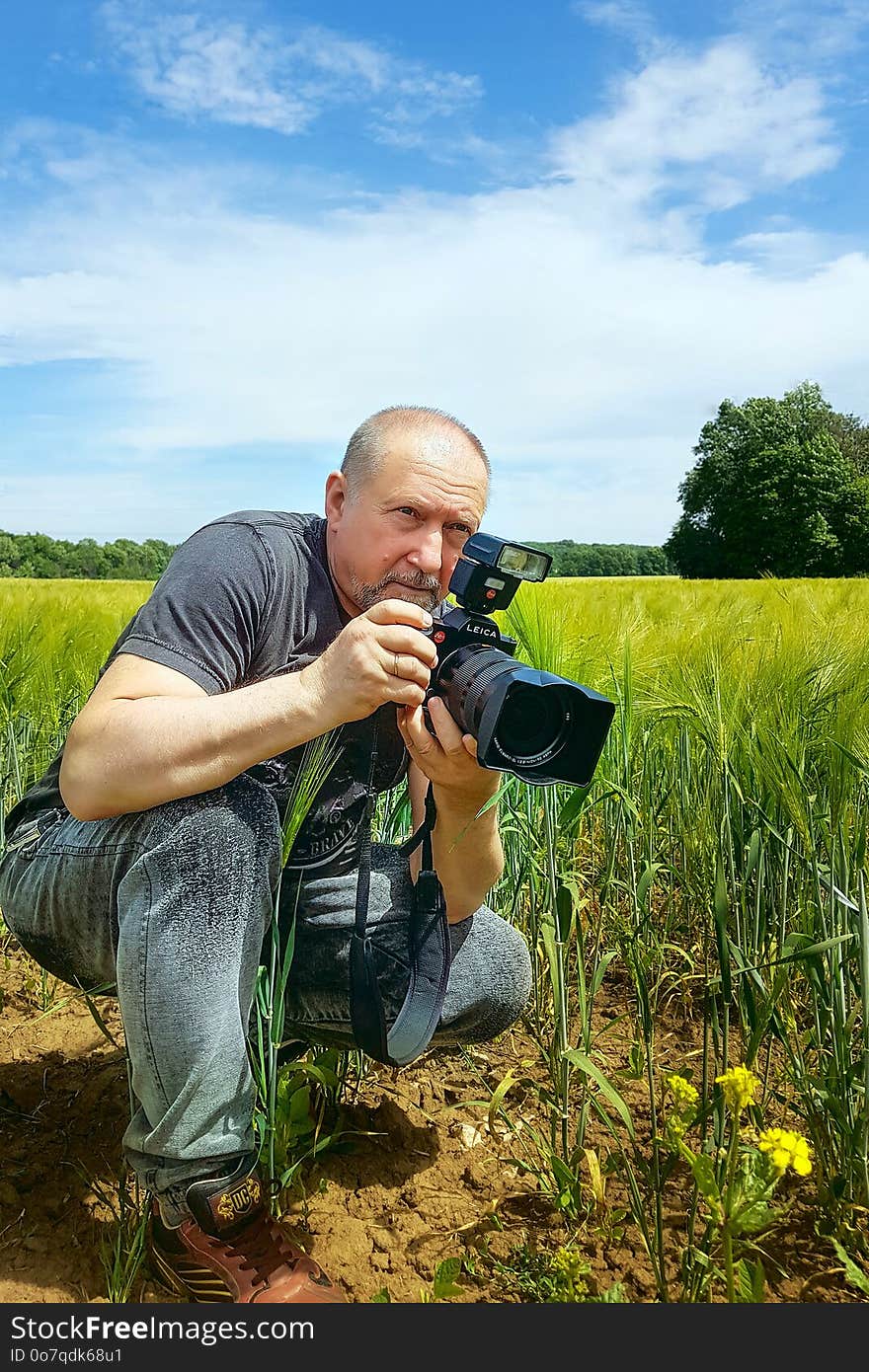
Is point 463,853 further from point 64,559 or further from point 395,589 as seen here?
point 64,559

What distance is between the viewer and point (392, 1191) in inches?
57.0

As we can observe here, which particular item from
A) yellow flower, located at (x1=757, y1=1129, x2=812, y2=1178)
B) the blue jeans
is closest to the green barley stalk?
the blue jeans

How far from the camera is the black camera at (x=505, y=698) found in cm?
115

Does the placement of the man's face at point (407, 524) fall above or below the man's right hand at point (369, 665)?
above

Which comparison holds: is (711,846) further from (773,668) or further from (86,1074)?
(86,1074)

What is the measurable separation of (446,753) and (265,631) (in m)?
0.31

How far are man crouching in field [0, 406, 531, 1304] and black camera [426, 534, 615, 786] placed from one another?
6cm

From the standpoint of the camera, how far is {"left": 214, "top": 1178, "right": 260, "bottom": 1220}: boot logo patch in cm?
134

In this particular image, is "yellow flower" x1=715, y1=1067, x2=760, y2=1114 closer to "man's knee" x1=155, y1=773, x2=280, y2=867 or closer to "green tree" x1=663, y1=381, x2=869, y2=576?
"man's knee" x1=155, y1=773, x2=280, y2=867

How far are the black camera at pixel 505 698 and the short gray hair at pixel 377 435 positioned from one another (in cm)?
24

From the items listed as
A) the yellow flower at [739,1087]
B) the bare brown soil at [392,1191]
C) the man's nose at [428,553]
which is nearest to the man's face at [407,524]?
the man's nose at [428,553]

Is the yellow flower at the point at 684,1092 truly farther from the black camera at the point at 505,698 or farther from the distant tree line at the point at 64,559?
the distant tree line at the point at 64,559

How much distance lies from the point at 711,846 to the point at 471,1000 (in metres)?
0.52
